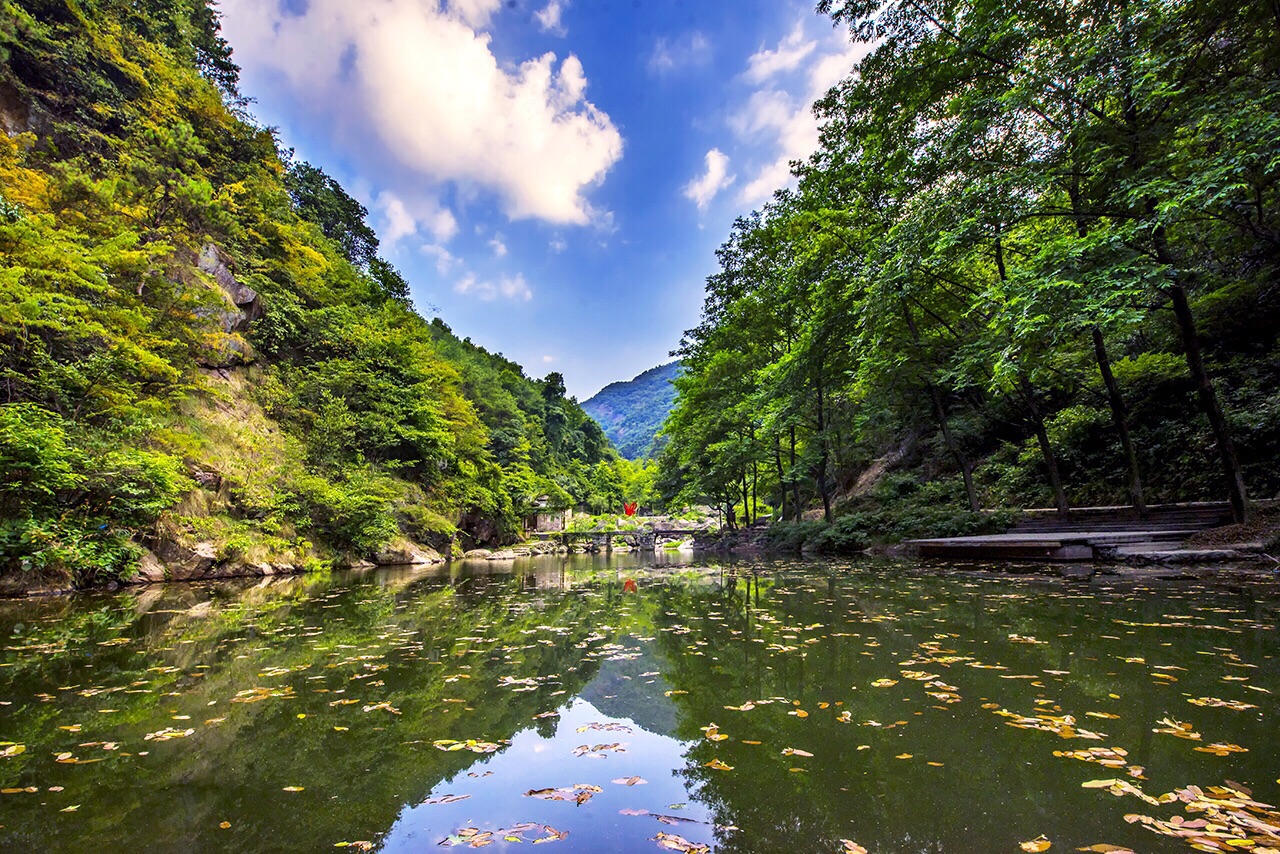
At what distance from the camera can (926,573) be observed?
912 centimetres

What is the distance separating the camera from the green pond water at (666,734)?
173cm

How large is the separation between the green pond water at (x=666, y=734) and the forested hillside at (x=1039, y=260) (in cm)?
520

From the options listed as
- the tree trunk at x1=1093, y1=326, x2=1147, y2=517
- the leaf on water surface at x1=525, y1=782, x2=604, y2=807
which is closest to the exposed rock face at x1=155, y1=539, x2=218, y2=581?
the leaf on water surface at x1=525, y1=782, x2=604, y2=807

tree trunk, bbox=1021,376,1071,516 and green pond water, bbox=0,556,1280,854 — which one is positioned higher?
tree trunk, bbox=1021,376,1071,516

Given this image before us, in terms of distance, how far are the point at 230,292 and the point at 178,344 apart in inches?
237

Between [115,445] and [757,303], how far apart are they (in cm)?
1875

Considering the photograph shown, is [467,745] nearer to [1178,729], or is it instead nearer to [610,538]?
[1178,729]

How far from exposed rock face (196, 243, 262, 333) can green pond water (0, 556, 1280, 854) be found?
43.2ft

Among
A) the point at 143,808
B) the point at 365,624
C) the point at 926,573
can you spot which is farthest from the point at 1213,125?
the point at 365,624

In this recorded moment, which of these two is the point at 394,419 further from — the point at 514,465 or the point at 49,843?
the point at 49,843

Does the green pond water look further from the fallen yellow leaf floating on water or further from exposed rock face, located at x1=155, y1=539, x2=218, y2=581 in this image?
exposed rock face, located at x1=155, y1=539, x2=218, y2=581

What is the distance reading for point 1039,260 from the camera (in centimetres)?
780

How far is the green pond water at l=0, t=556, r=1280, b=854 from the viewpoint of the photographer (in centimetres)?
173

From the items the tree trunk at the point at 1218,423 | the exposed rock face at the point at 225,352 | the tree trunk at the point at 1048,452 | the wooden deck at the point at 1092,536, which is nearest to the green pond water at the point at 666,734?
the wooden deck at the point at 1092,536
